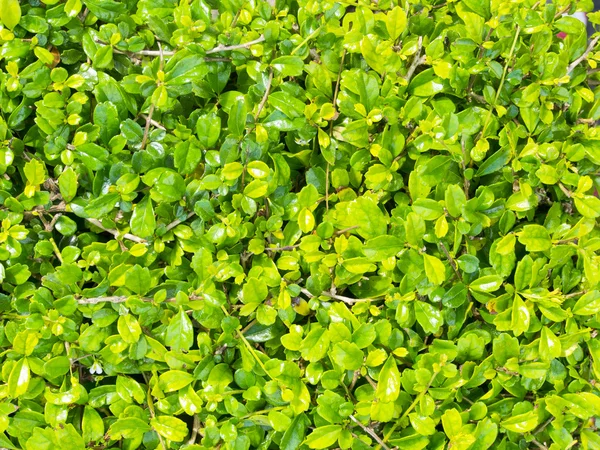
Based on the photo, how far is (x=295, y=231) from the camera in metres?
1.18

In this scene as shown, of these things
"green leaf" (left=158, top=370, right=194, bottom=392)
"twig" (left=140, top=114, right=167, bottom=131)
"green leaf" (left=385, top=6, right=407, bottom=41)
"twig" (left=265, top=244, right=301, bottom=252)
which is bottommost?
"green leaf" (left=158, top=370, right=194, bottom=392)

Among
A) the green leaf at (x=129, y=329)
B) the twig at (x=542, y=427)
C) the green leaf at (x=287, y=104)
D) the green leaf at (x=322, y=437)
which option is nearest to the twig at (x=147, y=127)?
the green leaf at (x=287, y=104)

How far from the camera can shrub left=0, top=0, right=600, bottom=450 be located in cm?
110

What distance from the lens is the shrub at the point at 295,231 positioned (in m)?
Answer: 1.10

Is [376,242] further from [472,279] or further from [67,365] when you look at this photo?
[67,365]

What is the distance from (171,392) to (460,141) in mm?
795

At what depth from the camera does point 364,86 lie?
117 centimetres

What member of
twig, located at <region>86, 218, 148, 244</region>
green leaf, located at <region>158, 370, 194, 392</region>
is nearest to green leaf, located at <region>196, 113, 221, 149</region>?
twig, located at <region>86, 218, 148, 244</region>

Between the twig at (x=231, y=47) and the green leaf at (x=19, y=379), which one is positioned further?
the twig at (x=231, y=47)

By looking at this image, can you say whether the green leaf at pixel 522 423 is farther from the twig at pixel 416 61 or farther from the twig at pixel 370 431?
the twig at pixel 416 61

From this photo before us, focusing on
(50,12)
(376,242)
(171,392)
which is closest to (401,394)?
(376,242)

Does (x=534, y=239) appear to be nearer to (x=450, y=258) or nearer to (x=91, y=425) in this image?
(x=450, y=258)

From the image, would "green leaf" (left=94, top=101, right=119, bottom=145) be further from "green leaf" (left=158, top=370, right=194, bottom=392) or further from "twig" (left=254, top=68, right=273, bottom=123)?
"green leaf" (left=158, top=370, right=194, bottom=392)

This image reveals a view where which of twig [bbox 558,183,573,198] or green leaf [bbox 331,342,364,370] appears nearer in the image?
green leaf [bbox 331,342,364,370]
